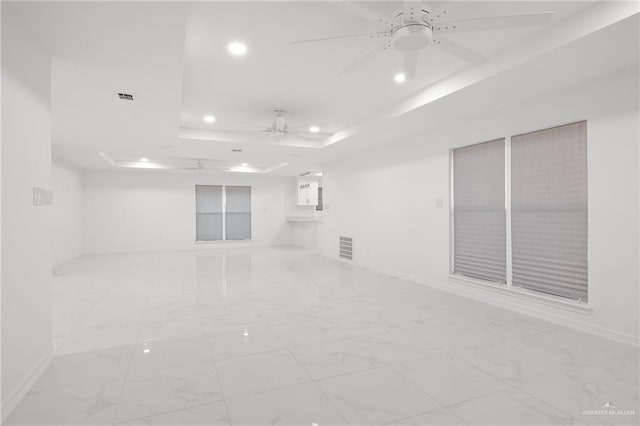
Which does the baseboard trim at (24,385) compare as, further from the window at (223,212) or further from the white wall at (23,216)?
the window at (223,212)

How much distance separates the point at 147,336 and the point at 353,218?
16.8 ft

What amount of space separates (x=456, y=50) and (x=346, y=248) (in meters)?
5.75

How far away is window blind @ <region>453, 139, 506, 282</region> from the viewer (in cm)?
443

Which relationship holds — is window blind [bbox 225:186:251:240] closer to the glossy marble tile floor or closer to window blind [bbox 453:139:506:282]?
the glossy marble tile floor

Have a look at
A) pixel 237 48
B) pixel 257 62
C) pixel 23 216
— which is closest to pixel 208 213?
pixel 257 62

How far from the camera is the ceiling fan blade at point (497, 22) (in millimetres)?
2232

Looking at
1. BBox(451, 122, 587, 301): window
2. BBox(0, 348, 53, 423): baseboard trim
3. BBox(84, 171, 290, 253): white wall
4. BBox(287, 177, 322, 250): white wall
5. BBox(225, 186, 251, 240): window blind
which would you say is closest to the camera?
BBox(0, 348, 53, 423): baseboard trim

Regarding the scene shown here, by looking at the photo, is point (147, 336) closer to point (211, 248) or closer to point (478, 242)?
point (478, 242)

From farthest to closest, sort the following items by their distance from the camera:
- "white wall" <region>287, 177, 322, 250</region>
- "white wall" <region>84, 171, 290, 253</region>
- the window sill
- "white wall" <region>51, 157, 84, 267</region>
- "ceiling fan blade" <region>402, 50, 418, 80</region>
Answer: "white wall" <region>287, 177, 322, 250</region> → "white wall" <region>84, 171, 290, 253</region> → "white wall" <region>51, 157, 84, 267</region> → the window sill → "ceiling fan blade" <region>402, 50, 418, 80</region>

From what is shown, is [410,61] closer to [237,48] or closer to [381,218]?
[237,48]

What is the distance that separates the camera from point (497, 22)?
2.31 metres

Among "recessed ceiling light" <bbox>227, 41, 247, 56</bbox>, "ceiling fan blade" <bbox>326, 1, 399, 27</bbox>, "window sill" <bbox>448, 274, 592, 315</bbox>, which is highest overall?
"recessed ceiling light" <bbox>227, 41, 247, 56</bbox>

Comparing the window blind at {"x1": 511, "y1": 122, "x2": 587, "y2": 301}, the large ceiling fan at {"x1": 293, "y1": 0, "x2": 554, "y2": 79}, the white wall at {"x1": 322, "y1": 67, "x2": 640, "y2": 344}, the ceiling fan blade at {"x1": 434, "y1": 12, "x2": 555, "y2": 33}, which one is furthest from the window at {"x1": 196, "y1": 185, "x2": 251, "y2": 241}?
the ceiling fan blade at {"x1": 434, "y1": 12, "x2": 555, "y2": 33}

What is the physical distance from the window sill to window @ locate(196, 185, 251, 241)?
8.06 metres
